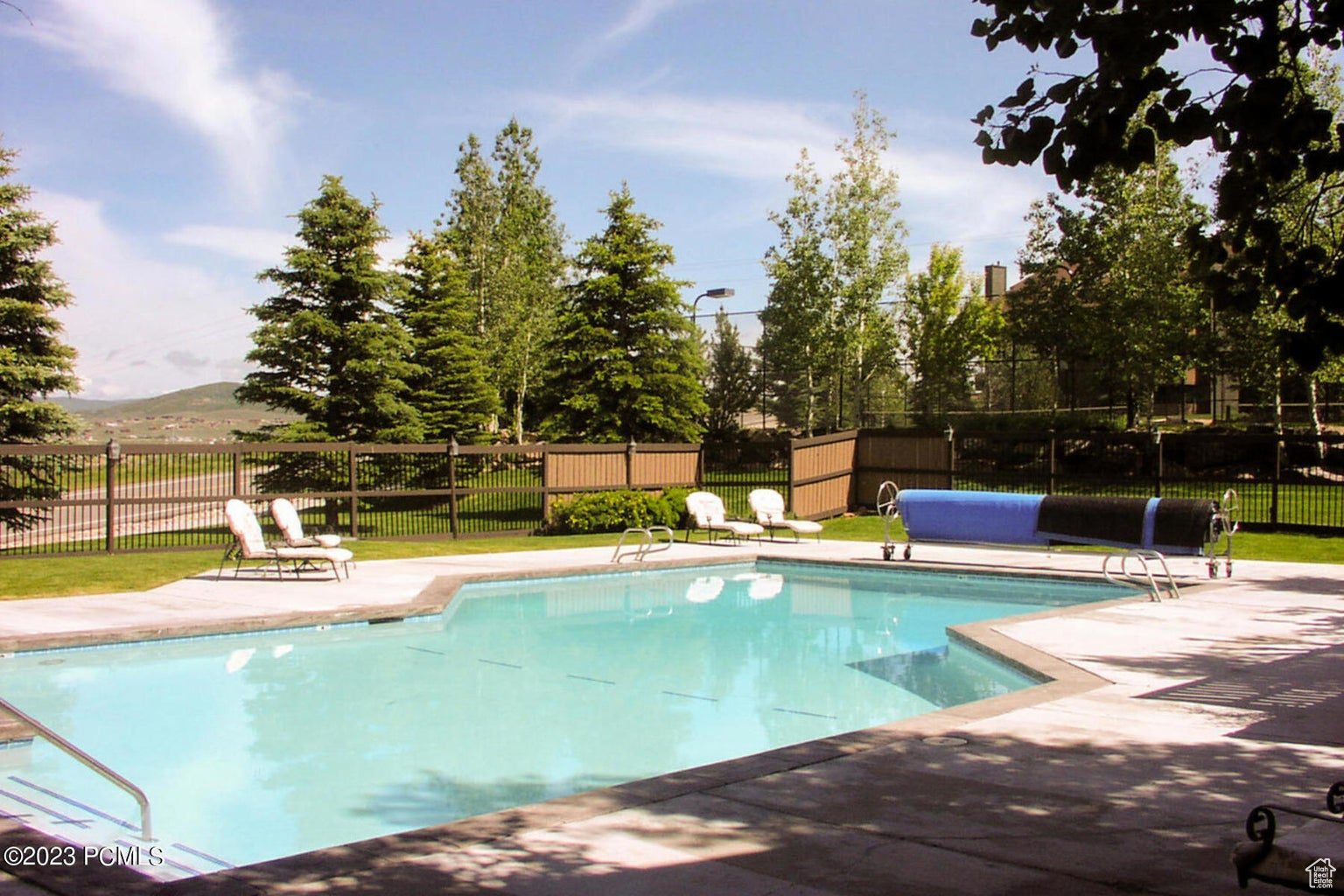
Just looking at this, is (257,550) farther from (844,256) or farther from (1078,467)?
(844,256)

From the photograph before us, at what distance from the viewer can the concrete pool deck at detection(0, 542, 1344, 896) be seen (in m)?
3.70

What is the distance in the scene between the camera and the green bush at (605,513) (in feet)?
64.5

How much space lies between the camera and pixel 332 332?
22812 millimetres

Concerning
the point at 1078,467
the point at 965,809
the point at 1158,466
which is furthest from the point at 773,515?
the point at 965,809

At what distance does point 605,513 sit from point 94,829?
14244mm

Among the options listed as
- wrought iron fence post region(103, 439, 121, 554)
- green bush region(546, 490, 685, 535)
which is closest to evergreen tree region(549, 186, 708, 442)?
green bush region(546, 490, 685, 535)

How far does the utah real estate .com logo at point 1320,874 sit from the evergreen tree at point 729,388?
35993 millimetres

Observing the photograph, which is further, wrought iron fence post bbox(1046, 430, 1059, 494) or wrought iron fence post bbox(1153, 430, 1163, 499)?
wrought iron fence post bbox(1046, 430, 1059, 494)

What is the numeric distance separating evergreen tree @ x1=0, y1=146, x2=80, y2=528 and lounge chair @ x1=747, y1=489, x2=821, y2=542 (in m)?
12.4

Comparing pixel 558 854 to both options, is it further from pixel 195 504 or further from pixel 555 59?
pixel 555 59

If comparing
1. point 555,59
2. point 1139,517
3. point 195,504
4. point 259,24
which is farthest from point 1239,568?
point 259,24

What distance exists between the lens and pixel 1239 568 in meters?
13.8

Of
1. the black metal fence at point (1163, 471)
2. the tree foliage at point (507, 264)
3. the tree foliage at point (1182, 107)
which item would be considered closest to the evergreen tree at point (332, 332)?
the tree foliage at point (507, 264)

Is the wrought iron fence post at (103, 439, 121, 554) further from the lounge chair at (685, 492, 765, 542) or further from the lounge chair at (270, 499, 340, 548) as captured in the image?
the lounge chair at (685, 492, 765, 542)
